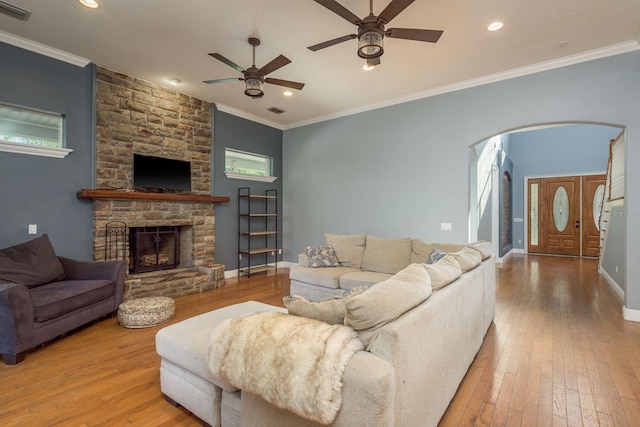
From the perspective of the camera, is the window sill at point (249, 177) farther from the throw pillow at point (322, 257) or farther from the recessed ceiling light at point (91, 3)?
the recessed ceiling light at point (91, 3)

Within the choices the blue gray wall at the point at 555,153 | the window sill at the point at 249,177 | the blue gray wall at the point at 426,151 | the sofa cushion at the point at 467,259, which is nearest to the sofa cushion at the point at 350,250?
the blue gray wall at the point at 426,151

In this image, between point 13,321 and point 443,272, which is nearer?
point 443,272

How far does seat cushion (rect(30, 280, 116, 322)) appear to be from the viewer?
2797 millimetres

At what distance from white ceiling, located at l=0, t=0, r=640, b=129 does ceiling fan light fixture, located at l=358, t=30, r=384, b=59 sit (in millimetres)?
646

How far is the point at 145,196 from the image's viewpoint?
4531 mm

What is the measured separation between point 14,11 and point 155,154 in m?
2.15

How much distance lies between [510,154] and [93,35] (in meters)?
10.6

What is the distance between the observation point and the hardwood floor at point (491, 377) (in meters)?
1.94

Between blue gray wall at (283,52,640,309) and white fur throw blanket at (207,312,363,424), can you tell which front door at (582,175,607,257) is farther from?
white fur throw blanket at (207,312,363,424)

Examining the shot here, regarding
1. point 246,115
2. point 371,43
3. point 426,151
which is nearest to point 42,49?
point 246,115

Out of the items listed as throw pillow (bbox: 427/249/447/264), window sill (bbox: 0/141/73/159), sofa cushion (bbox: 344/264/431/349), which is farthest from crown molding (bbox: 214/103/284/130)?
sofa cushion (bbox: 344/264/431/349)

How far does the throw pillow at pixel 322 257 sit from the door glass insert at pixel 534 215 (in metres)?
7.81

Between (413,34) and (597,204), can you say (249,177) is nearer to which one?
(413,34)

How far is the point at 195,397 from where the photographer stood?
6.07 feet
